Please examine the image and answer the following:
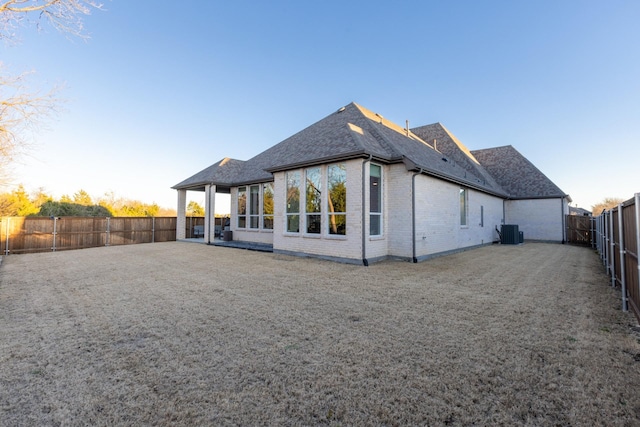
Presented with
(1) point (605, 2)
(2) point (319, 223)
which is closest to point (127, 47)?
(2) point (319, 223)

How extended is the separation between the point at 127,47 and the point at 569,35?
59.4 feet

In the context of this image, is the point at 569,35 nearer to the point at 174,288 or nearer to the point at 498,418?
the point at 498,418

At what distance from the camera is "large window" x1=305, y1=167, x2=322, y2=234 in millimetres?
10273

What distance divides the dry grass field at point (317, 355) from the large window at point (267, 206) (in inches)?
306

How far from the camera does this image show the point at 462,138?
25859 millimetres

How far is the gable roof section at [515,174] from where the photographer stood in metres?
19.7

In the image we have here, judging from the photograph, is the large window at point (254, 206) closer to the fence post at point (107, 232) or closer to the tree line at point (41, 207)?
the fence post at point (107, 232)

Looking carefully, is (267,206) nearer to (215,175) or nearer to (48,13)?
(215,175)

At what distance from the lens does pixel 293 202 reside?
11.1 meters

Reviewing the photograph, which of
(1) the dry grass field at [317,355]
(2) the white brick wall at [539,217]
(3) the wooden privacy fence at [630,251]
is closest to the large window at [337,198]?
(1) the dry grass field at [317,355]

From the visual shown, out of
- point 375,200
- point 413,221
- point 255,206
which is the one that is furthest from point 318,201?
point 255,206

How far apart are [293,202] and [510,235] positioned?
14416 millimetres

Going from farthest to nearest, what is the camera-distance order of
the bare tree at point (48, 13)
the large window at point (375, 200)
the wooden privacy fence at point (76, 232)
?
1. the wooden privacy fence at point (76, 232)
2. the large window at point (375, 200)
3. the bare tree at point (48, 13)

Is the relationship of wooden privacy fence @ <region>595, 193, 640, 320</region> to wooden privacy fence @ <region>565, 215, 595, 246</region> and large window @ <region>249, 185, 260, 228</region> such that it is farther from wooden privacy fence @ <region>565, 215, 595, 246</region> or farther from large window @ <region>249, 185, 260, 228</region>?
wooden privacy fence @ <region>565, 215, 595, 246</region>
